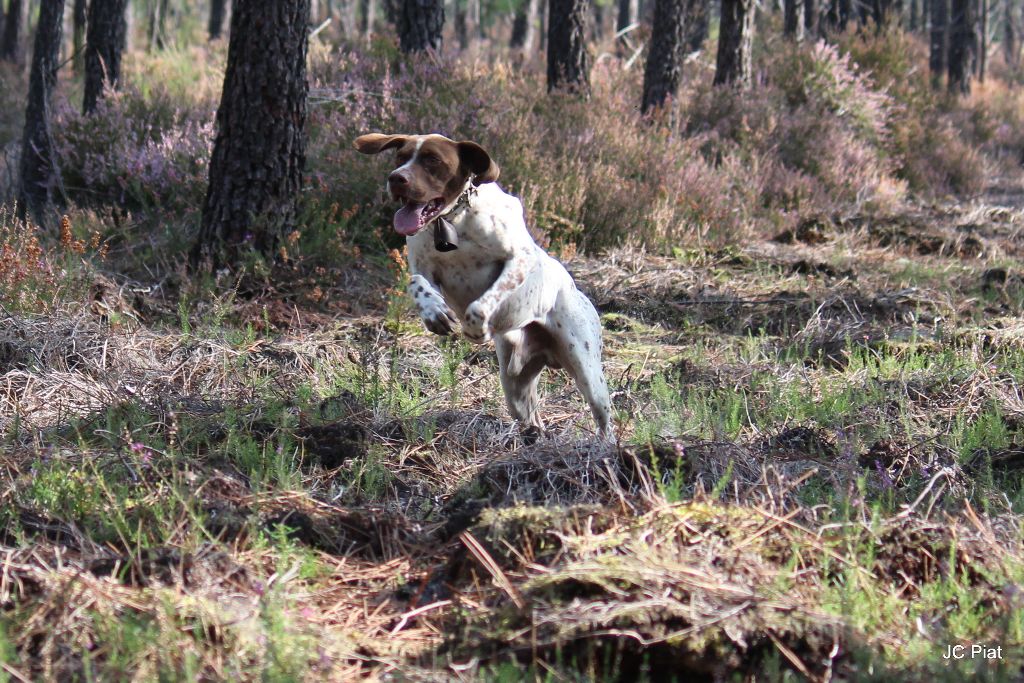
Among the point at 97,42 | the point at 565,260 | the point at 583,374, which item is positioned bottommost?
the point at 565,260

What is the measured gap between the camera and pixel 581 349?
173 inches

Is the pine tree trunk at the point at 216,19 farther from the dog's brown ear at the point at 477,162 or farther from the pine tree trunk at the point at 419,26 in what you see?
the dog's brown ear at the point at 477,162

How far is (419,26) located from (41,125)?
4208 mm

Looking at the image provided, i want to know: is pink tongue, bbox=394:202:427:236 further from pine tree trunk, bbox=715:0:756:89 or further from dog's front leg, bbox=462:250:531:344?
pine tree trunk, bbox=715:0:756:89

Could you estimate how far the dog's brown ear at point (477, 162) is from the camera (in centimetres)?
375

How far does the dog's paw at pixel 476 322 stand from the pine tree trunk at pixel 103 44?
7.89 metres

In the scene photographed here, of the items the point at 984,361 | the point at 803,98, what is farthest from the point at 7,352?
the point at 803,98

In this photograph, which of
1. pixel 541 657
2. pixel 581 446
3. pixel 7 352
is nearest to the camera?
pixel 541 657

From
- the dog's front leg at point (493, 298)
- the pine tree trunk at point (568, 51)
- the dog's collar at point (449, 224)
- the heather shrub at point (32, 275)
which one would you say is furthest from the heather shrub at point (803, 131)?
the dog's collar at point (449, 224)

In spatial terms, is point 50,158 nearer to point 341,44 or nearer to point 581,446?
point 341,44

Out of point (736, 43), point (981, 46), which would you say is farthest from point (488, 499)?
point (981, 46)

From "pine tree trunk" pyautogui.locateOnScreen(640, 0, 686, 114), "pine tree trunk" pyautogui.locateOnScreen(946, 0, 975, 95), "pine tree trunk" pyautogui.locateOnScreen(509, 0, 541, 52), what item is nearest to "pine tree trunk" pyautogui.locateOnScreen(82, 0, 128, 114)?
"pine tree trunk" pyautogui.locateOnScreen(640, 0, 686, 114)

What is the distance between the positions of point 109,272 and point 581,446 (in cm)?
390

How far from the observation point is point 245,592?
281 cm
